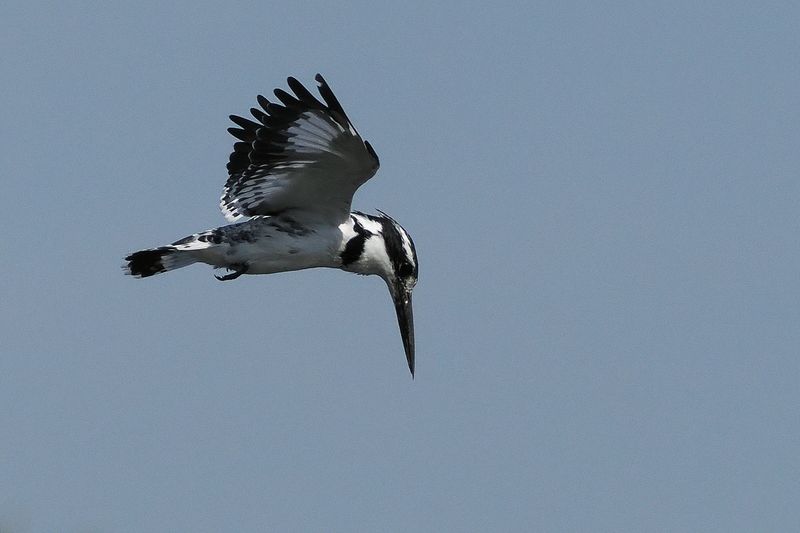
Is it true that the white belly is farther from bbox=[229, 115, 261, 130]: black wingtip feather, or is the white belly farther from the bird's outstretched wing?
bbox=[229, 115, 261, 130]: black wingtip feather

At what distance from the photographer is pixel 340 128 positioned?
490 inches

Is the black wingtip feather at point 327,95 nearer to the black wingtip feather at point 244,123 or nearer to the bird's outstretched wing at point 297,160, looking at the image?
the bird's outstretched wing at point 297,160

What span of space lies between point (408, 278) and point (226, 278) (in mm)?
1838

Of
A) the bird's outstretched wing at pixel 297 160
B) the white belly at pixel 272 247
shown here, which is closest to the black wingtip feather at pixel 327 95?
the bird's outstretched wing at pixel 297 160

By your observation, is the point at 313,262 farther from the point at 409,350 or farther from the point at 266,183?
the point at 409,350

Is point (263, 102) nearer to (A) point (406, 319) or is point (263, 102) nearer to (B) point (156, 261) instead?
(B) point (156, 261)

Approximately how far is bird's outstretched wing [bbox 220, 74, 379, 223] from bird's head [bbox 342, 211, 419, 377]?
0.28 m

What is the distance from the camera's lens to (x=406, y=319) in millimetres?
15047

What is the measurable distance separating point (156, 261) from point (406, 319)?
8.51 feet

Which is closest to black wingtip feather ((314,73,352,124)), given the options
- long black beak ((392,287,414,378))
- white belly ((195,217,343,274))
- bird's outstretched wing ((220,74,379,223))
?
bird's outstretched wing ((220,74,379,223))

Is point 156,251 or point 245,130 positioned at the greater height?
point 245,130

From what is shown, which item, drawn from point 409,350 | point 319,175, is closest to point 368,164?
point 319,175

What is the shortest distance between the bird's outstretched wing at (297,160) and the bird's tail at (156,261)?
49 centimetres

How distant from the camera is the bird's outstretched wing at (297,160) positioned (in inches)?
491
